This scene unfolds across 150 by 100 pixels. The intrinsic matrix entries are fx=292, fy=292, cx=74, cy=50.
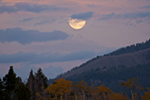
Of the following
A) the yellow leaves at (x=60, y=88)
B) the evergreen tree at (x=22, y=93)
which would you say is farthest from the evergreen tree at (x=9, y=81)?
the yellow leaves at (x=60, y=88)

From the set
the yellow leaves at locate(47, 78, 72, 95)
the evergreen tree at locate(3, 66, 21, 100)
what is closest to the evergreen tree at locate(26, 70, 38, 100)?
the yellow leaves at locate(47, 78, 72, 95)

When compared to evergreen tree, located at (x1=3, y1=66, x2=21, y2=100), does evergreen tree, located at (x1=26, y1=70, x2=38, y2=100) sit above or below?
above

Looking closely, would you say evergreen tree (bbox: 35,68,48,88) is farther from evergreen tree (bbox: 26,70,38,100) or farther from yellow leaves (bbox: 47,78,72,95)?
yellow leaves (bbox: 47,78,72,95)

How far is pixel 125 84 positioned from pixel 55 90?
67.3 feet

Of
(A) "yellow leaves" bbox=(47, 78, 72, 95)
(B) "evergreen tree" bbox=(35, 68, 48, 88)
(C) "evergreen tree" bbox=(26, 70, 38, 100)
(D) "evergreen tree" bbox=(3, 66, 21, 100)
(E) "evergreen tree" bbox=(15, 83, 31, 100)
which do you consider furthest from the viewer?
(B) "evergreen tree" bbox=(35, 68, 48, 88)

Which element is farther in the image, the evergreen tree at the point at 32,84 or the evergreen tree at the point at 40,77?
the evergreen tree at the point at 40,77

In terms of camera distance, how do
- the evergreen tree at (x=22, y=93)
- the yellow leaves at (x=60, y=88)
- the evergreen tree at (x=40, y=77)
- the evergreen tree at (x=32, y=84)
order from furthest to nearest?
the evergreen tree at (x=40, y=77) < the evergreen tree at (x=32, y=84) < the yellow leaves at (x=60, y=88) < the evergreen tree at (x=22, y=93)

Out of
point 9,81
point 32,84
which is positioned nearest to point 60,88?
point 32,84

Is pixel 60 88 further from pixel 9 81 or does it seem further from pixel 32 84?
pixel 9 81

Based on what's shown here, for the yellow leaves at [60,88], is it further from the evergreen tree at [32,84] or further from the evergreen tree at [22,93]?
the evergreen tree at [22,93]

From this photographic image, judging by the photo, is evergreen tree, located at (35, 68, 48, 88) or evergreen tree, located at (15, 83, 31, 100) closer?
evergreen tree, located at (15, 83, 31, 100)

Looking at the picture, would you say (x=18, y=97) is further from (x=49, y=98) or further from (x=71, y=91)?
(x=71, y=91)

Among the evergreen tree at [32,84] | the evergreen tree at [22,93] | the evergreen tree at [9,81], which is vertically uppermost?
the evergreen tree at [32,84]

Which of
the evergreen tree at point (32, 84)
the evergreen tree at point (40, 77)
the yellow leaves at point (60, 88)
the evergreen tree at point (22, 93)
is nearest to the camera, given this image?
the evergreen tree at point (22, 93)
